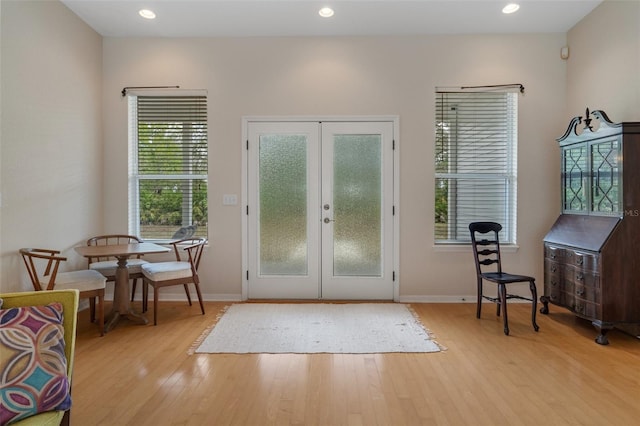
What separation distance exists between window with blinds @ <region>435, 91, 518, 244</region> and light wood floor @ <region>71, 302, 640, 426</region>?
1.42 metres

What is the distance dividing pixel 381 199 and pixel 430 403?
8.22 feet

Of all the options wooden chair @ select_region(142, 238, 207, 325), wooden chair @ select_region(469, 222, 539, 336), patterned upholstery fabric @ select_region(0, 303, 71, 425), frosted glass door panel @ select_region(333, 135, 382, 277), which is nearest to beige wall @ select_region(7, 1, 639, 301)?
frosted glass door panel @ select_region(333, 135, 382, 277)

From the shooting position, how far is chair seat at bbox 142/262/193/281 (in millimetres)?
3566

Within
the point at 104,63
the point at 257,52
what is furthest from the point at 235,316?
the point at 104,63

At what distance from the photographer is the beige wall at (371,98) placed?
4316 millimetres

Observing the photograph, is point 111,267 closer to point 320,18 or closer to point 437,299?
point 320,18

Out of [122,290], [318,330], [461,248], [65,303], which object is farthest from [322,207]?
[65,303]

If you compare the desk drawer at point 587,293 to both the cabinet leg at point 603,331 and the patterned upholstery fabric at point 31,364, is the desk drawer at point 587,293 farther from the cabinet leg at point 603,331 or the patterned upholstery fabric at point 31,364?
the patterned upholstery fabric at point 31,364

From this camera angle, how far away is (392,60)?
4.35 m

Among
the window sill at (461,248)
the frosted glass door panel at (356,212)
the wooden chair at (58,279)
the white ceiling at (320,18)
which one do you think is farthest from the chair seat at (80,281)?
the window sill at (461,248)

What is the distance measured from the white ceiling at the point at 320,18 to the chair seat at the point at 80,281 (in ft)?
8.56

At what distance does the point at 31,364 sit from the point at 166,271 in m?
2.18

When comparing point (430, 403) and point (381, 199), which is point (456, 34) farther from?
point (430, 403)

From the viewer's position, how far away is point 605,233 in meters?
3.12
